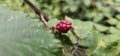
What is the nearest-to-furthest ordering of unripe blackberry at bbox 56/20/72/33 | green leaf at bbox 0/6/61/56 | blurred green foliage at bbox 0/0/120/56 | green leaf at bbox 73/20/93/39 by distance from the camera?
green leaf at bbox 0/6/61/56, unripe blackberry at bbox 56/20/72/33, green leaf at bbox 73/20/93/39, blurred green foliage at bbox 0/0/120/56

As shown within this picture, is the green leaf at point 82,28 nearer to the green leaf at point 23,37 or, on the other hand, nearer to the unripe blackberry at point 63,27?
the unripe blackberry at point 63,27

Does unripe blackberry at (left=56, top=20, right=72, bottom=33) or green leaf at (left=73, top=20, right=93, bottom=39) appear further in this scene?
green leaf at (left=73, top=20, right=93, bottom=39)

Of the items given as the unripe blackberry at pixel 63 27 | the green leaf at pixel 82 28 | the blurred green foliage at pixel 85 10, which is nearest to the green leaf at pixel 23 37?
the unripe blackberry at pixel 63 27

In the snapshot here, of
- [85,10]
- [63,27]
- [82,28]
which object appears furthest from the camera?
[85,10]

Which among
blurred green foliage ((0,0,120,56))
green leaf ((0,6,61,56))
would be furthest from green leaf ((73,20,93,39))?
blurred green foliage ((0,0,120,56))

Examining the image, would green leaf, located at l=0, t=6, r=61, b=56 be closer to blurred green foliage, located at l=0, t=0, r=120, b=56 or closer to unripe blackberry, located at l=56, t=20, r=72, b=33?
unripe blackberry, located at l=56, t=20, r=72, b=33

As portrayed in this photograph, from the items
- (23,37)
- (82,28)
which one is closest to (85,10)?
Answer: (82,28)

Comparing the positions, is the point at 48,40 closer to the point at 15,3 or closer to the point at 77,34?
the point at 77,34

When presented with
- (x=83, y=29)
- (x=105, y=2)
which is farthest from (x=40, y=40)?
(x=105, y=2)

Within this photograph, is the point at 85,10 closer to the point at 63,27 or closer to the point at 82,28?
the point at 82,28
